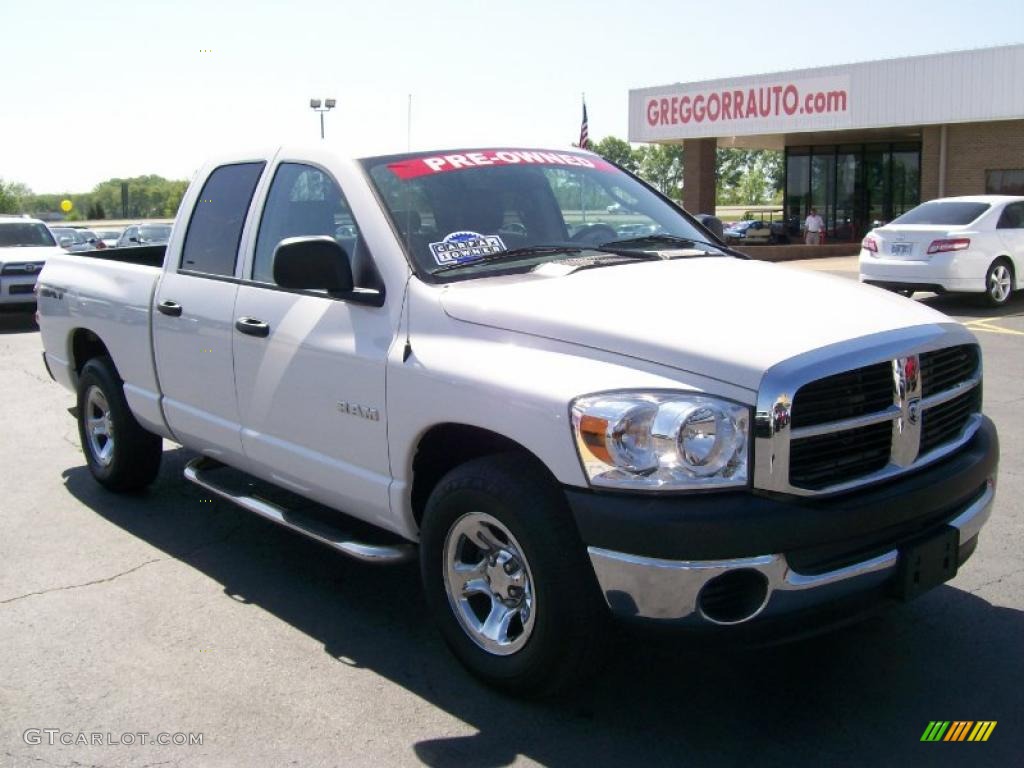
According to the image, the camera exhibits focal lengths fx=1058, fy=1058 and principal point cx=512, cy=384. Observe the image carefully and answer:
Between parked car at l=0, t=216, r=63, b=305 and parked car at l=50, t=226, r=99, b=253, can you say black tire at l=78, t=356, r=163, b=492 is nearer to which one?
parked car at l=0, t=216, r=63, b=305

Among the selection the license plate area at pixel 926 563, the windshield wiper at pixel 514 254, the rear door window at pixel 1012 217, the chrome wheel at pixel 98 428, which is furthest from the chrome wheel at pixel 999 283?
→ the license plate area at pixel 926 563

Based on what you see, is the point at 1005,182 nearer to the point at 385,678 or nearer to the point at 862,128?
the point at 862,128

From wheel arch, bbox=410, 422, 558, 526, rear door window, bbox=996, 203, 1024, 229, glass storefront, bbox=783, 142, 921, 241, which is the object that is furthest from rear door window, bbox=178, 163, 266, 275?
glass storefront, bbox=783, 142, 921, 241

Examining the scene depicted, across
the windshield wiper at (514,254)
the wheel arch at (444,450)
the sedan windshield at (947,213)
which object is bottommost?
the wheel arch at (444,450)

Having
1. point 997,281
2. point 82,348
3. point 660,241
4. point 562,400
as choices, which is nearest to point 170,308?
point 82,348

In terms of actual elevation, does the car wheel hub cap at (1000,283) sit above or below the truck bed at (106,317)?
below

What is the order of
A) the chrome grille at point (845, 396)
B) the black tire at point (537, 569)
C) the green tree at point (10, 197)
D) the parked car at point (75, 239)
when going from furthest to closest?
1. the green tree at point (10, 197)
2. the parked car at point (75, 239)
3. the black tire at point (537, 569)
4. the chrome grille at point (845, 396)

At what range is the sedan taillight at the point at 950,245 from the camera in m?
14.7

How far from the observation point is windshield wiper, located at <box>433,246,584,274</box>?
4055mm

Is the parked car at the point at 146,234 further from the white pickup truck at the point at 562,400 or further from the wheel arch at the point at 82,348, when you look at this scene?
the white pickup truck at the point at 562,400

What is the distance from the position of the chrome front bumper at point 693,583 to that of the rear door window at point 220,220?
2.69 m

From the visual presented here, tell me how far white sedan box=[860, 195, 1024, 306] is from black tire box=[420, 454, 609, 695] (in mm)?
12745

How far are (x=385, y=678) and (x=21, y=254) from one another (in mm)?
15295

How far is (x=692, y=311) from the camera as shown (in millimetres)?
3477
